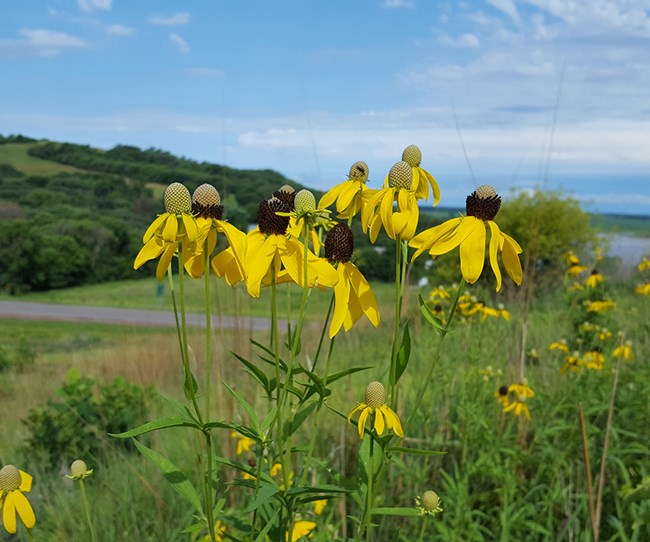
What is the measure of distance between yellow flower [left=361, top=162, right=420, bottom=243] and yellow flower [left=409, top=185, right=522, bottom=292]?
51 mm

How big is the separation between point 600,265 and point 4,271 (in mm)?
13426

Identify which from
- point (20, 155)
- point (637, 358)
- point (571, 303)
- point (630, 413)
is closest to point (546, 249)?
point (571, 303)

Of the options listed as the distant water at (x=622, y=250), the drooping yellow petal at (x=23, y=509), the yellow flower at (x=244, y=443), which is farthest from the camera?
the distant water at (x=622, y=250)

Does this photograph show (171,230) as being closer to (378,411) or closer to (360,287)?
(360,287)

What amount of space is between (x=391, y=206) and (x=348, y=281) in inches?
6.1

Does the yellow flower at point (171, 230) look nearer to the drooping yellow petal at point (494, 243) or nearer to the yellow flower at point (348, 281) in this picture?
the yellow flower at point (348, 281)

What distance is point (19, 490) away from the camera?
137cm

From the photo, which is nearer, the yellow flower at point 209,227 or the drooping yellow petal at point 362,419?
the yellow flower at point 209,227

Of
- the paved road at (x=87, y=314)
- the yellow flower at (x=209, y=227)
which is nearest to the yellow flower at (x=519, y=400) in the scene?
the yellow flower at (x=209, y=227)

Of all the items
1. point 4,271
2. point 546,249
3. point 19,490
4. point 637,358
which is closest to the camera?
point 19,490

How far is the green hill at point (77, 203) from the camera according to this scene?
15.5 meters

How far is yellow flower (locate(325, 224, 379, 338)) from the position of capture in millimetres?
1111

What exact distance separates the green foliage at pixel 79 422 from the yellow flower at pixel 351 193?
256cm

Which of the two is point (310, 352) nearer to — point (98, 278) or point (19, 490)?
point (19, 490)
